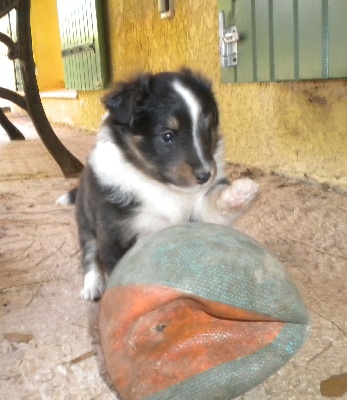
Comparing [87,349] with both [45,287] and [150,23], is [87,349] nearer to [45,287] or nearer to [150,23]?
[45,287]

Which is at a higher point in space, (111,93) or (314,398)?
(111,93)

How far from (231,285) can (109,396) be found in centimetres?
41

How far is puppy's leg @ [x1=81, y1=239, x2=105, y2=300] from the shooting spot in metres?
1.83

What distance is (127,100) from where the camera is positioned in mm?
1793

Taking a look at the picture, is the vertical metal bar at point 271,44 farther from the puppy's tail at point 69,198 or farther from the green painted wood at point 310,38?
the puppy's tail at point 69,198

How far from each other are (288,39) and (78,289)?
154cm

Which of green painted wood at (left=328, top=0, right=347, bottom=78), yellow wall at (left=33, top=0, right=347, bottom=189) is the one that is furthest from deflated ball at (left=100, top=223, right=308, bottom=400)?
green painted wood at (left=328, top=0, right=347, bottom=78)

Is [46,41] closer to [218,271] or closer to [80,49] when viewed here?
[80,49]

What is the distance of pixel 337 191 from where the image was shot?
2.72m

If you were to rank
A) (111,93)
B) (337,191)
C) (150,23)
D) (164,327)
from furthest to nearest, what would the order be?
(150,23) < (337,191) < (111,93) < (164,327)

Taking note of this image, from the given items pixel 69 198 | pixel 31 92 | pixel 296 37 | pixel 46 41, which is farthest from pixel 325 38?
pixel 46 41

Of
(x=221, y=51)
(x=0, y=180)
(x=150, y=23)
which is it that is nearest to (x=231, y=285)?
(x=221, y=51)

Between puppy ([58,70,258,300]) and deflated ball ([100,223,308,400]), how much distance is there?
63 centimetres

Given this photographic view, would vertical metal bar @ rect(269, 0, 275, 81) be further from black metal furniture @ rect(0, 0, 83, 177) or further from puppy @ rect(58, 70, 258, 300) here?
black metal furniture @ rect(0, 0, 83, 177)
